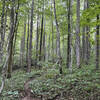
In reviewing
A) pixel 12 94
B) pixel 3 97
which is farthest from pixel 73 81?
pixel 3 97

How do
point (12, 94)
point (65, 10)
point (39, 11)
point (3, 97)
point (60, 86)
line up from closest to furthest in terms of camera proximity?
point (3, 97)
point (12, 94)
point (60, 86)
point (65, 10)
point (39, 11)

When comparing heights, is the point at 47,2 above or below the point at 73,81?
above

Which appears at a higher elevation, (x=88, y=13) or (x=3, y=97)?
(x=88, y=13)

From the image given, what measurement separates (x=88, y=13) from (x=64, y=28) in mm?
8198

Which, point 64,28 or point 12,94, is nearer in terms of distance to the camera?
point 12,94

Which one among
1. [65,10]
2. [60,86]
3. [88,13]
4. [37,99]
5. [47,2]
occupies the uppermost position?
[47,2]

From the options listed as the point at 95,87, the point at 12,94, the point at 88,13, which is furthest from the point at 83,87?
the point at 88,13

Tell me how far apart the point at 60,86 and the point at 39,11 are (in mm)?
11637

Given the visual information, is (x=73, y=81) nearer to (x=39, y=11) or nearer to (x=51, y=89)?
(x=51, y=89)

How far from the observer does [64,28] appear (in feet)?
47.4

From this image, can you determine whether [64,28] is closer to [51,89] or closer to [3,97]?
[51,89]

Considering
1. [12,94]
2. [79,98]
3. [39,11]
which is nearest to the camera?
[79,98]

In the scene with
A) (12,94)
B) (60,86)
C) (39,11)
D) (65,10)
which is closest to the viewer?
(12,94)

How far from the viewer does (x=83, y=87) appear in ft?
18.6
